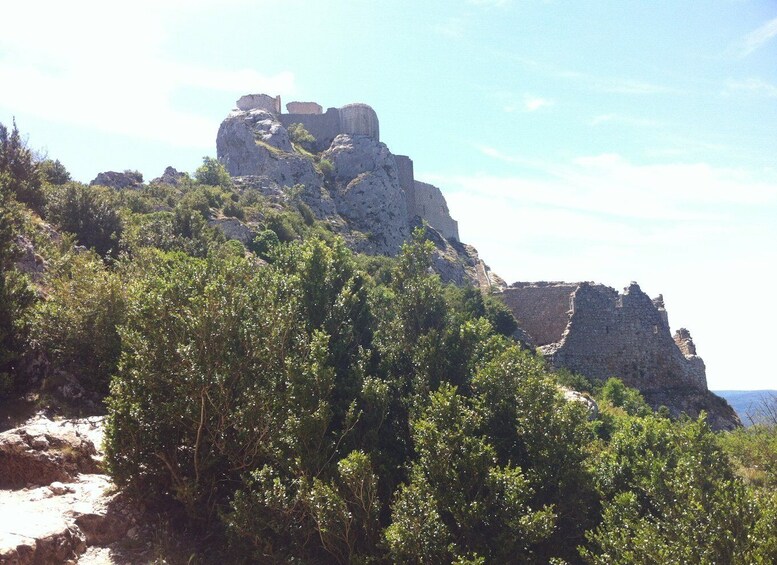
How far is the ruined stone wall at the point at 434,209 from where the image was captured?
225 ft

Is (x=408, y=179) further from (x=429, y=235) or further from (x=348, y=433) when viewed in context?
(x=348, y=433)

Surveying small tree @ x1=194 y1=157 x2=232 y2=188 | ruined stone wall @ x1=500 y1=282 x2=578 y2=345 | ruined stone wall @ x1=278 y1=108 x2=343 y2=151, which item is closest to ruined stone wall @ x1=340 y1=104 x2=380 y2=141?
ruined stone wall @ x1=278 y1=108 x2=343 y2=151

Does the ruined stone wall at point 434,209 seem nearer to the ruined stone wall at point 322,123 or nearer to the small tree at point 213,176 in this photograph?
the ruined stone wall at point 322,123

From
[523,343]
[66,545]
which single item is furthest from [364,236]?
[66,545]

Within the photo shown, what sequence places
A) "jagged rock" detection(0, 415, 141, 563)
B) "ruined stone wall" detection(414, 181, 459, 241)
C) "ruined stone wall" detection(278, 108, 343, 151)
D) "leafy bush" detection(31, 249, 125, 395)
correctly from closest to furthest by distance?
"jagged rock" detection(0, 415, 141, 563)
"leafy bush" detection(31, 249, 125, 395)
"ruined stone wall" detection(278, 108, 343, 151)
"ruined stone wall" detection(414, 181, 459, 241)

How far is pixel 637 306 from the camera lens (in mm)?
37406

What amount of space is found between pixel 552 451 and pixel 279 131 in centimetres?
5262

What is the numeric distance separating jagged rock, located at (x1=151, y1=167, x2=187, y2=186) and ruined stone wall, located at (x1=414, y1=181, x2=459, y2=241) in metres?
26.9

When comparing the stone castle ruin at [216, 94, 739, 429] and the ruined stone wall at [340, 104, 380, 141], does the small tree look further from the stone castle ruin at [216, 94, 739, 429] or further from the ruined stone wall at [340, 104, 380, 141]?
the ruined stone wall at [340, 104, 380, 141]

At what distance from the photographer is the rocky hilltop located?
54.9 metres

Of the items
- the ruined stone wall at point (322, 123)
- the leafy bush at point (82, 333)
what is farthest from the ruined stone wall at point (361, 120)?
the leafy bush at point (82, 333)

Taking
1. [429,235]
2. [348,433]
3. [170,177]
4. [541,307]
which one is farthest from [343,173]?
[348,433]

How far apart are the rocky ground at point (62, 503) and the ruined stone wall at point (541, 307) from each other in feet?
99.8

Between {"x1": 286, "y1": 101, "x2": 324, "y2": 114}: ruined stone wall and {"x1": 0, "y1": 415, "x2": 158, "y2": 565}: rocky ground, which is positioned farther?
{"x1": 286, "y1": 101, "x2": 324, "y2": 114}: ruined stone wall
